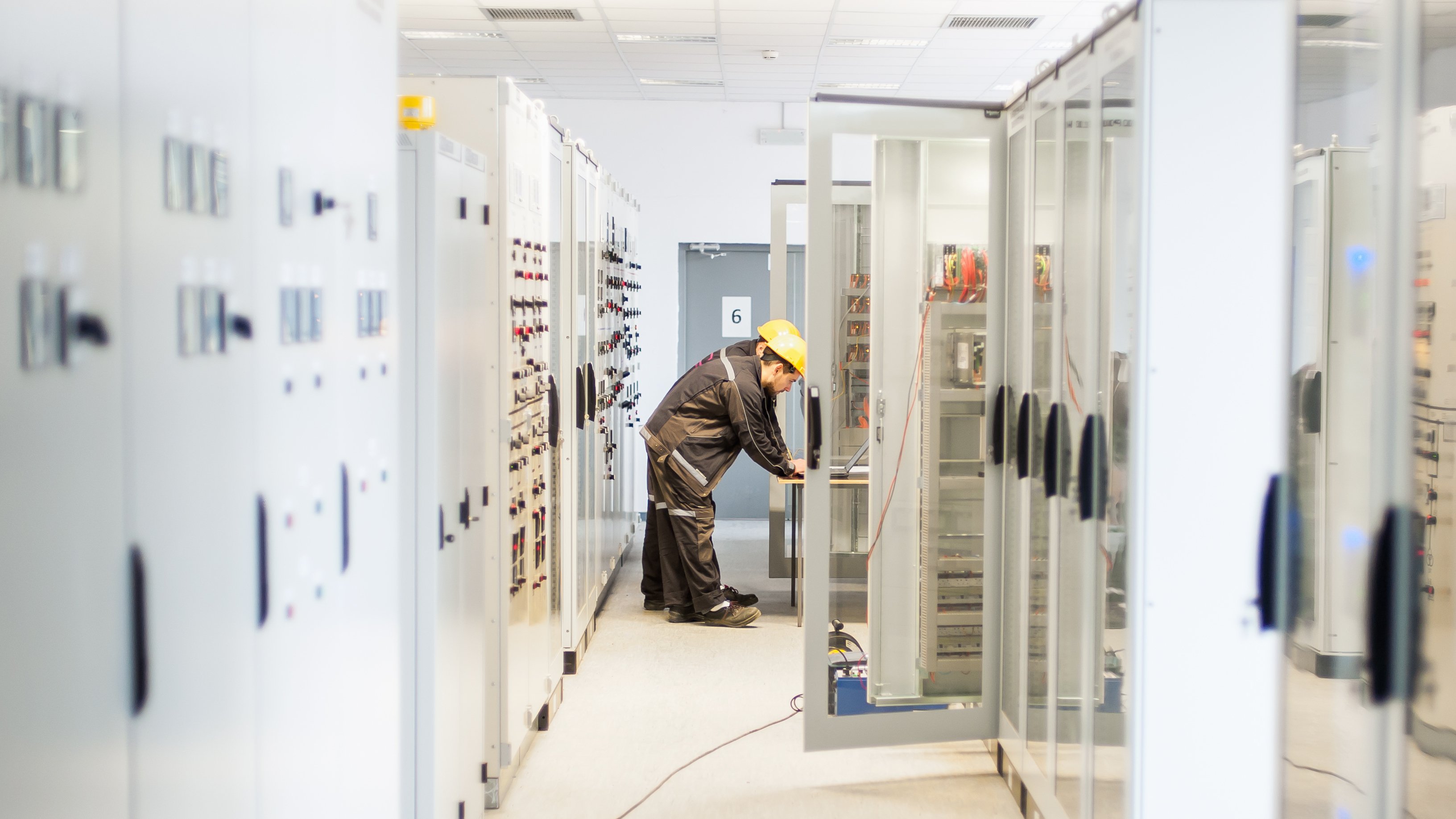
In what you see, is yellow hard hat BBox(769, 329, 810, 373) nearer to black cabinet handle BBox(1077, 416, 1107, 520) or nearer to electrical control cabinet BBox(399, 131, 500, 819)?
electrical control cabinet BBox(399, 131, 500, 819)

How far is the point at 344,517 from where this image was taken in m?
1.60

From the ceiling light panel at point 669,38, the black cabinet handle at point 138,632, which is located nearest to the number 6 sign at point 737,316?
the ceiling light panel at point 669,38

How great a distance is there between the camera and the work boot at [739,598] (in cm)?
537

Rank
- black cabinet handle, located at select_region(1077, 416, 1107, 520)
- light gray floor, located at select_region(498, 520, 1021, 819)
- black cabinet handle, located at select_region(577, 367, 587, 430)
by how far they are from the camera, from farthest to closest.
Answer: black cabinet handle, located at select_region(577, 367, 587, 430), light gray floor, located at select_region(498, 520, 1021, 819), black cabinet handle, located at select_region(1077, 416, 1107, 520)

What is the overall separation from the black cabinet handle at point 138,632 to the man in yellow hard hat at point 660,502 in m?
3.95

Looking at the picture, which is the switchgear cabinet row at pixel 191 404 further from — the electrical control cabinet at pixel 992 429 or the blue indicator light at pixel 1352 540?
the blue indicator light at pixel 1352 540

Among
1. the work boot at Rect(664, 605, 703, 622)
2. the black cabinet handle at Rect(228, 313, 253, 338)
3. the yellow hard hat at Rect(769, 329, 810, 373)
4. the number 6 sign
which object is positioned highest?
the number 6 sign

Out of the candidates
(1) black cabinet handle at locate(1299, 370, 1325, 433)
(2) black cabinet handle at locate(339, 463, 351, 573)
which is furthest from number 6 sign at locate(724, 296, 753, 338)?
(2) black cabinet handle at locate(339, 463, 351, 573)

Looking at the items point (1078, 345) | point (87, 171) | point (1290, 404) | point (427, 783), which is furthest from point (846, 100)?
point (87, 171)

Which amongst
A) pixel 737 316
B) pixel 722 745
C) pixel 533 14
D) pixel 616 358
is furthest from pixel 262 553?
pixel 737 316

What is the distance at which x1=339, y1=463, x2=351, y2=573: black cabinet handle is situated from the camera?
1.58 meters

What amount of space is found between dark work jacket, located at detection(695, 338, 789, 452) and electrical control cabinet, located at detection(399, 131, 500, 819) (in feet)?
7.85

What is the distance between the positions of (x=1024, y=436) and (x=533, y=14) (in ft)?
14.6

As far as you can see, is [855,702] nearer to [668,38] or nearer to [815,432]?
[815,432]
